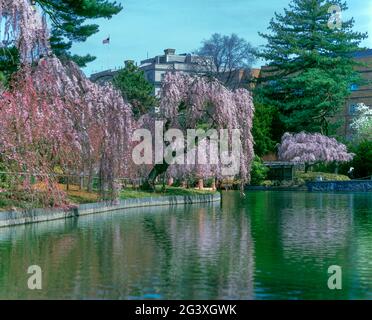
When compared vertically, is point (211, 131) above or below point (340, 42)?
below

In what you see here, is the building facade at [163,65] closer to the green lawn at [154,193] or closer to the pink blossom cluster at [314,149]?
the pink blossom cluster at [314,149]

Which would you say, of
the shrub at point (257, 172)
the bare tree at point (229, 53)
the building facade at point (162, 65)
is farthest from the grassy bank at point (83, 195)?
the building facade at point (162, 65)

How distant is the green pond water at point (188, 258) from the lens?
34.7ft

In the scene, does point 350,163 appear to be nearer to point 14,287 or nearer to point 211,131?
point 211,131

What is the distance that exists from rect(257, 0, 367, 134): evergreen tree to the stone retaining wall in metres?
25.7

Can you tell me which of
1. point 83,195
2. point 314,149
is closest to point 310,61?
point 314,149

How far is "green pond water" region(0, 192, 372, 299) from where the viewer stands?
10.6m

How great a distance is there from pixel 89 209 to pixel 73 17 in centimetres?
1218

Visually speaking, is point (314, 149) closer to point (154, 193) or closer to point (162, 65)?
point (154, 193)

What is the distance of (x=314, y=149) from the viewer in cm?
6038

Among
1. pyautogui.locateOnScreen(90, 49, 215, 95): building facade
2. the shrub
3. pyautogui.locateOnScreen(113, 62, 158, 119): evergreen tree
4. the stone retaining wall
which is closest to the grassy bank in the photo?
the stone retaining wall

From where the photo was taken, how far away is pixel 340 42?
209 feet
